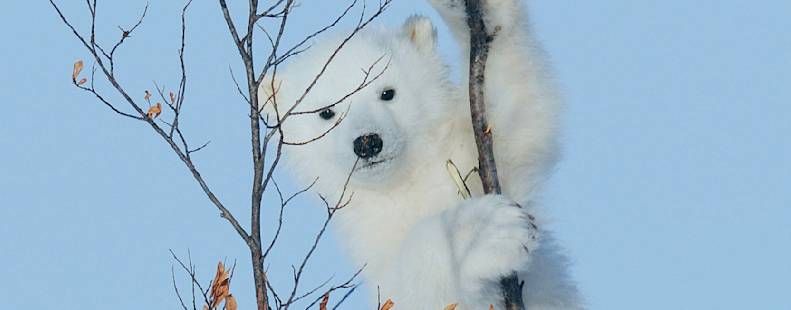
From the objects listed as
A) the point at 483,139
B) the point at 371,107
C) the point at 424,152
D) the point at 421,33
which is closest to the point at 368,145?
the point at 371,107

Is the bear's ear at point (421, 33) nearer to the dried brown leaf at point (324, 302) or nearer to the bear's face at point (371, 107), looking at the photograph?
the bear's face at point (371, 107)

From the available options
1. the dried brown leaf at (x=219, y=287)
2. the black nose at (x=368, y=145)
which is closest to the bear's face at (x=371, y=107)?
the black nose at (x=368, y=145)

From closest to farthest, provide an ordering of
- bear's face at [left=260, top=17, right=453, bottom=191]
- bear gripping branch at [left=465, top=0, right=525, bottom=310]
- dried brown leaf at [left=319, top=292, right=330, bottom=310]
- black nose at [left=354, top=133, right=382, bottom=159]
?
dried brown leaf at [left=319, top=292, right=330, bottom=310], bear gripping branch at [left=465, top=0, right=525, bottom=310], black nose at [left=354, top=133, right=382, bottom=159], bear's face at [left=260, top=17, right=453, bottom=191]

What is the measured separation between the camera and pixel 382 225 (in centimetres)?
697

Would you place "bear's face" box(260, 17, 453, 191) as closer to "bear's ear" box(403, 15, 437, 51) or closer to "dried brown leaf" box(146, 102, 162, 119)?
"bear's ear" box(403, 15, 437, 51)

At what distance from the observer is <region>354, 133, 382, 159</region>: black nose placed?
21.5ft

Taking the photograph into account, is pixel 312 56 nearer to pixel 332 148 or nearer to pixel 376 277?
pixel 332 148

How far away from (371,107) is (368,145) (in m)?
0.32

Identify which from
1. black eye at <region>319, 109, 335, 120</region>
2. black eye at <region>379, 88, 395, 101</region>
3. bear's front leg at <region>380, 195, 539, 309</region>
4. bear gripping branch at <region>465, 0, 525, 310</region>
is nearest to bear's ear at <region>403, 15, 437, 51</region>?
black eye at <region>379, 88, 395, 101</region>

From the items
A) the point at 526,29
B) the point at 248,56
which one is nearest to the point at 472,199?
the point at 526,29

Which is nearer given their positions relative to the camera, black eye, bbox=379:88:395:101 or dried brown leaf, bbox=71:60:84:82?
dried brown leaf, bbox=71:60:84:82

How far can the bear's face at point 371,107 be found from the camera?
6660 mm

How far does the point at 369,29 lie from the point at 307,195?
1.22 m

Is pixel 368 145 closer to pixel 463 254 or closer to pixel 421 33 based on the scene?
pixel 463 254
